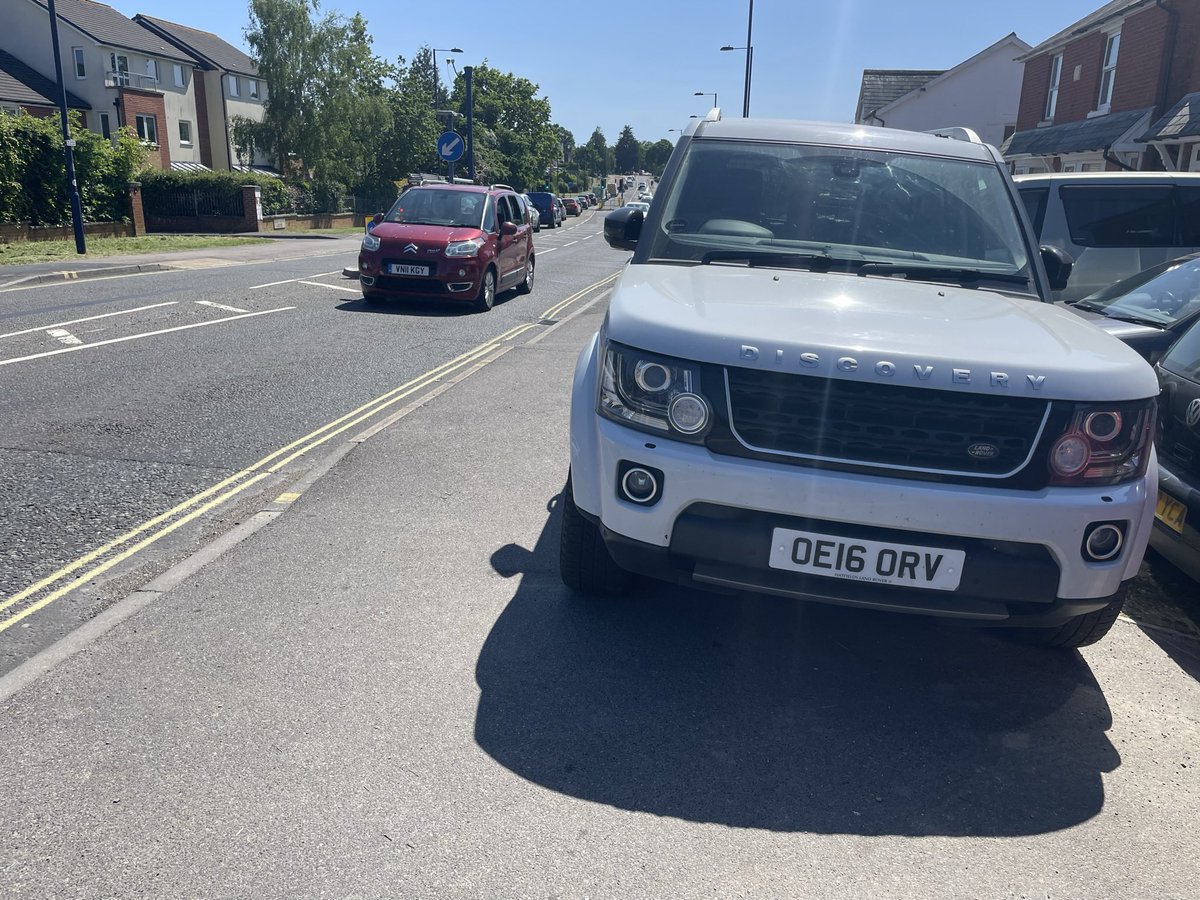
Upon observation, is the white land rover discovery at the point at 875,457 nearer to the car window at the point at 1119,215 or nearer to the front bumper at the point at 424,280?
the car window at the point at 1119,215

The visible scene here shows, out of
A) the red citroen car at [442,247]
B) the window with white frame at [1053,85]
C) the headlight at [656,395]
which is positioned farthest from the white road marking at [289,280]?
the window with white frame at [1053,85]

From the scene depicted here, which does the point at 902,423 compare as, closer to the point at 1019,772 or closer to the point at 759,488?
the point at 759,488

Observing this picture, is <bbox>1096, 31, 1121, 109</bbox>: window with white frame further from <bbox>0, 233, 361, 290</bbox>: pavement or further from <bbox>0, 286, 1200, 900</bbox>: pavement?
<bbox>0, 286, 1200, 900</bbox>: pavement

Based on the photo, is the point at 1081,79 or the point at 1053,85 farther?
the point at 1053,85

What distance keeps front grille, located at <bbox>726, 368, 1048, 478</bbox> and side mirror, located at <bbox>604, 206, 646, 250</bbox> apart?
2.26m

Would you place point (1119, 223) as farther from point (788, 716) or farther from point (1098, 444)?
point (788, 716)

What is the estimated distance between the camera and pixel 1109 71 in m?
25.6

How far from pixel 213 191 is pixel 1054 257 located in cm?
3805

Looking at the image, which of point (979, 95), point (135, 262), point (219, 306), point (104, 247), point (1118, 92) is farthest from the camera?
point (979, 95)

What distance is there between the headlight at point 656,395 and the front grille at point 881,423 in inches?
4.9

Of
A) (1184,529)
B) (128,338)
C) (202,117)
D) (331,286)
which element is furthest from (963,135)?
(202,117)

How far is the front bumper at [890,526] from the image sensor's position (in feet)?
10.2

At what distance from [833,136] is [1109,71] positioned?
25.5 m

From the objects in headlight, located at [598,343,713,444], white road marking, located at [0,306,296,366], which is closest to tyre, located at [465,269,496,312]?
white road marking, located at [0,306,296,366]
